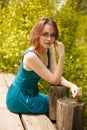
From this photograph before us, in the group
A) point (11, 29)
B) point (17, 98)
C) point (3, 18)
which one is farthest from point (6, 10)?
point (17, 98)

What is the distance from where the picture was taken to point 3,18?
8.93 metres

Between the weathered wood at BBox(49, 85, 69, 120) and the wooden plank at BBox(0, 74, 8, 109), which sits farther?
the wooden plank at BBox(0, 74, 8, 109)

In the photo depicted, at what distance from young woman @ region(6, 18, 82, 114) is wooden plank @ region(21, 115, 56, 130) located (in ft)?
0.36

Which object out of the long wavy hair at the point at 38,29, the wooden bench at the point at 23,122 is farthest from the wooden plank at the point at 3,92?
the long wavy hair at the point at 38,29

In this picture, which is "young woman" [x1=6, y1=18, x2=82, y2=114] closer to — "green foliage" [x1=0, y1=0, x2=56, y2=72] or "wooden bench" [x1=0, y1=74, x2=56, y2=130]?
"wooden bench" [x1=0, y1=74, x2=56, y2=130]

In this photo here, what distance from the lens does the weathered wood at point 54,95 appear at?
445cm

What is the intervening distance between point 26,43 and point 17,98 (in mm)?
2719

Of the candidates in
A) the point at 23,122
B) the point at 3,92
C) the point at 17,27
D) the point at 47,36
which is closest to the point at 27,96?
the point at 23,122

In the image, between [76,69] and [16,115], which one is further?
[76,69]

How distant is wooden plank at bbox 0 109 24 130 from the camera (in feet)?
14.3

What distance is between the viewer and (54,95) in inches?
177

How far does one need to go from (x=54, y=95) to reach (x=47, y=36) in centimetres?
65

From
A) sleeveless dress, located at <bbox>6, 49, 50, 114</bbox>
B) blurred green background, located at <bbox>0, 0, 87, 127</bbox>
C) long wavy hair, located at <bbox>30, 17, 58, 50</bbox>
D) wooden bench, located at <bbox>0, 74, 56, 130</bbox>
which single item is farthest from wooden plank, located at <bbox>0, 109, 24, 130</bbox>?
blurred green background, located at <bbox>0, 0, 87, 127</bbox>

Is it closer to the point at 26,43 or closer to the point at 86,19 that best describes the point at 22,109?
the point at 26,43
